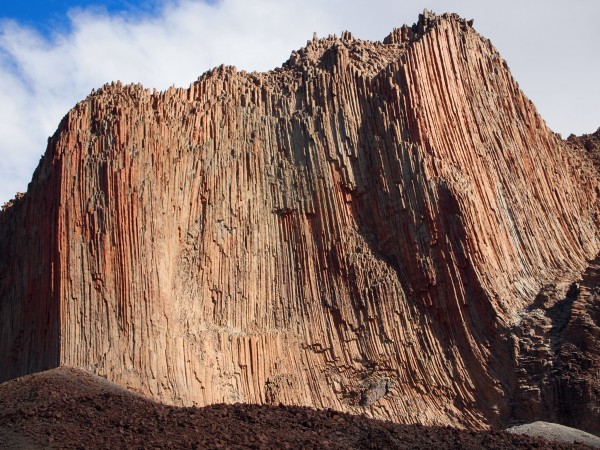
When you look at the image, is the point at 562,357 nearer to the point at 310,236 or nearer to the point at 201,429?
the point at 310,236

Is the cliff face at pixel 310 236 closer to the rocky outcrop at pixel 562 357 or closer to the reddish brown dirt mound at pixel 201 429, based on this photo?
the rocky outcrop at pixel 562 357

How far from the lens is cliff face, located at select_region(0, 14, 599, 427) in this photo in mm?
21797

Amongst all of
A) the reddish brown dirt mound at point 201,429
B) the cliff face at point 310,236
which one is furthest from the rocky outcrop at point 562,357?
the reddish brown dirt mound at point 201,429

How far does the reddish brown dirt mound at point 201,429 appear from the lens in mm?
14227

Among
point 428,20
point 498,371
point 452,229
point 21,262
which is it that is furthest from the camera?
point 428,20

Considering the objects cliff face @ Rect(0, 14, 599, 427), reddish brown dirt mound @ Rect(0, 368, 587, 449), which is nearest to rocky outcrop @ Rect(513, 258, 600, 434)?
cliff face @ Rect(0, 14, 599, 427)

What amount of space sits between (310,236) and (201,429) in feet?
33.7

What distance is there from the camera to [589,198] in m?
26.5

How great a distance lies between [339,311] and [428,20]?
9.02 metres

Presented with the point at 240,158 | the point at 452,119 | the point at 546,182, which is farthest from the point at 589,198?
the point at 240,158

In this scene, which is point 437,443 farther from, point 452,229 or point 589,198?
point 589,198

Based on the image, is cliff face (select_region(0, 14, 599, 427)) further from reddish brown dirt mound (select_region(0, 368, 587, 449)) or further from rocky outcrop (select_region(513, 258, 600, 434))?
reddish brown dirt mound (select_region(0, 368, 587, 449))

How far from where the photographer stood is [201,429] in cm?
1473

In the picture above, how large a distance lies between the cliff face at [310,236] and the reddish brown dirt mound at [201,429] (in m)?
4.85
